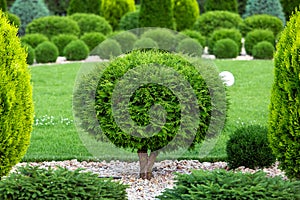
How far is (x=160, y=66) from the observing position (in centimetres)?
556

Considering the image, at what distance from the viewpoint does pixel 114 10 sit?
2062 cm

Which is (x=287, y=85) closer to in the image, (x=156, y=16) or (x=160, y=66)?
(x=160, y=66)

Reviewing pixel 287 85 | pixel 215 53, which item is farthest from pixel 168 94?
pixel 215 53

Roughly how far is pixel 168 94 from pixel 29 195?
1.93m

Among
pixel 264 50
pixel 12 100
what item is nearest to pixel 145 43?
pixel 264 50

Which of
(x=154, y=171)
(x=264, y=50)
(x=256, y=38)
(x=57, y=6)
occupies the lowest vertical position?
(x=154, y=171)

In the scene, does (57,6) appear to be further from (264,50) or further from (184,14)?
(264,50)

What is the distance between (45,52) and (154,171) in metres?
8.94

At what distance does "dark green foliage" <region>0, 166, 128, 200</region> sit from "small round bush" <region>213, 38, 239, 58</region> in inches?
426

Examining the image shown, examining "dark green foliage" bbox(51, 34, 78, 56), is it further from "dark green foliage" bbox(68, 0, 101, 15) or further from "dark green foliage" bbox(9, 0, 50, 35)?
"dark green foliage" bbox(9, 0, 50, 35)

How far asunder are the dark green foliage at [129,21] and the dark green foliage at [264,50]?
16.7 feet

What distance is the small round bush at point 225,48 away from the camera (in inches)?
582

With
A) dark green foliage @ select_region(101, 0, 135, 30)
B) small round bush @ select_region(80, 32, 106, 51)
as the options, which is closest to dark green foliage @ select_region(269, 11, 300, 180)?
small round bush @ select_region(80, 32, 106, 51)

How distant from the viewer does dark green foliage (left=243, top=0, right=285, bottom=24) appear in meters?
20.8
